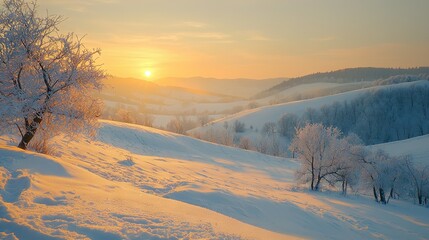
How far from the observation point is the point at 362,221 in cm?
2181

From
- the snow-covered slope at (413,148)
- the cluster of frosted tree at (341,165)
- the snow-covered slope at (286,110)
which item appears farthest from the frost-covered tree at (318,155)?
the snow-covered slope at (286,110)

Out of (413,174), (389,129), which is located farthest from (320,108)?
(413,174)

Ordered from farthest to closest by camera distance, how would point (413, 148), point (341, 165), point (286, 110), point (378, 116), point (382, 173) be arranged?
point (286, 110) → point (378, 116) → point (413, 148) → point (382, 173) → point (341, 165)

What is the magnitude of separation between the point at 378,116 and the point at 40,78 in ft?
391

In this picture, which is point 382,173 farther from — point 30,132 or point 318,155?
point 30,132

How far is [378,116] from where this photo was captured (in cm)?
11181

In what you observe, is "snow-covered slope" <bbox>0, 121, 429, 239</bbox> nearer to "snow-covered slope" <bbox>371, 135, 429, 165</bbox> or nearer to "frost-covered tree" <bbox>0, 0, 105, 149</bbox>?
"frost-covered tree" <bbox>0, 0, 105, 149</bbox>

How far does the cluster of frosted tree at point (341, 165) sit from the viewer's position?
3438cm

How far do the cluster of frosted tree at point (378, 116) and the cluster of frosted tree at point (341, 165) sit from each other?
67.9 meters

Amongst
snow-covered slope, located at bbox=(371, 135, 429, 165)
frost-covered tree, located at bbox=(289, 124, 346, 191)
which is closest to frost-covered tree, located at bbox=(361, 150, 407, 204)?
frost-covered tree, located at bbox=(289, 124, 346, 191)

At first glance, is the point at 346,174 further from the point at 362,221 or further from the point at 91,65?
the point at 91,65

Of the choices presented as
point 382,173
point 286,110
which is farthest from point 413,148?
point 286,110

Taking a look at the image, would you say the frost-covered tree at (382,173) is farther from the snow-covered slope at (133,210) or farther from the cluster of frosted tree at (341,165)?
the snow-covered slope at (133,210)

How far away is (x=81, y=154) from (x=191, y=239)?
45.1 ft
